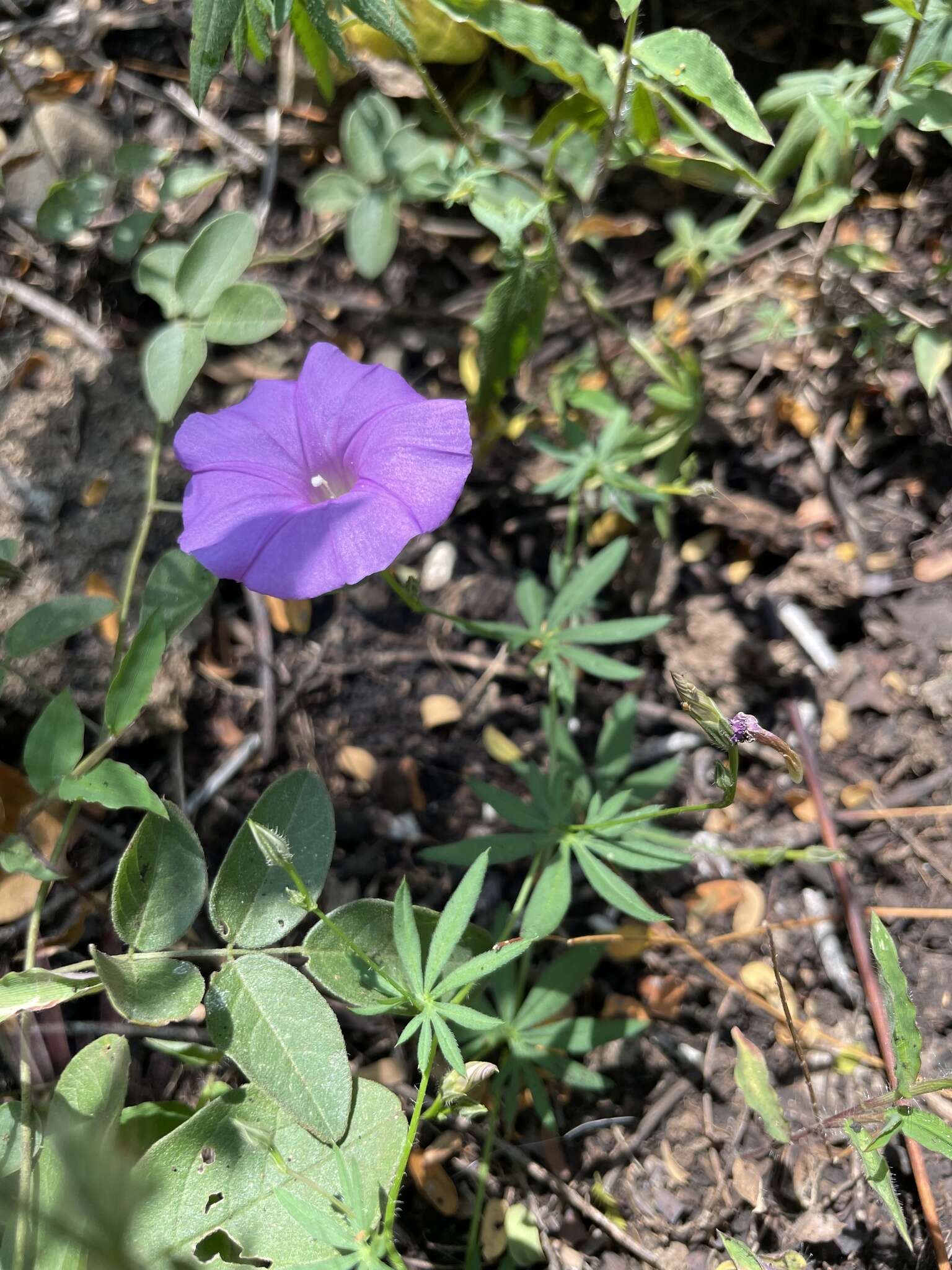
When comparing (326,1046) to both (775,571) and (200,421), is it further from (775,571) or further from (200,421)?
(775,571)

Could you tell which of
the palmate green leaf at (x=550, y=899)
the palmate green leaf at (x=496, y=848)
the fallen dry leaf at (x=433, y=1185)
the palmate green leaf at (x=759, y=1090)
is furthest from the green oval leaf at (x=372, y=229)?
the fallen dry leaf at (x=433, y=1185)

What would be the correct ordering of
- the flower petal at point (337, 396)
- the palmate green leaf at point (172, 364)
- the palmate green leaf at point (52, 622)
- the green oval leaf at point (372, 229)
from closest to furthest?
the palmate green leaf at point (52, 622) < the flower petal at point (337, 396) < the palmate green leaf at point (172, 364) < the green oval leaf at point (372, 229)

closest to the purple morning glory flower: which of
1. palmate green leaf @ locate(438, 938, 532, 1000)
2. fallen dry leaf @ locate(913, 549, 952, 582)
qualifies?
palmate green leaf @ locate(438, 938, 532, 1000)

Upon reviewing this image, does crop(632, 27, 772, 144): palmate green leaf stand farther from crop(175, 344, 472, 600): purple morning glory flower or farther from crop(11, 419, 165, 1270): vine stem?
crop(11, 419, 165, 1270): vine stem

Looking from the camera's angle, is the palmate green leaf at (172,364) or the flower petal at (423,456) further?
the palmate green leaf at (172,364)

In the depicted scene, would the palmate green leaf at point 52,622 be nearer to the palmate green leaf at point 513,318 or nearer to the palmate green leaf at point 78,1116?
the palmate green leaf at point 78,1116

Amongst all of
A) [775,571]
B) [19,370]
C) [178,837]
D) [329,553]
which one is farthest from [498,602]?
[19,370]

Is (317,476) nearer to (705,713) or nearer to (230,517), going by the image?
(230,517)
